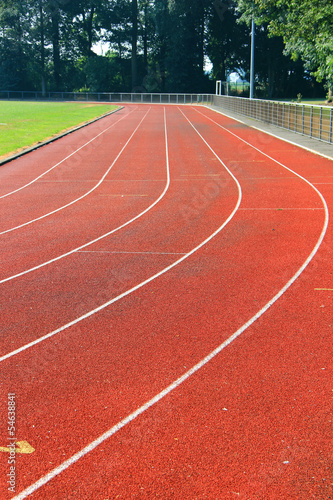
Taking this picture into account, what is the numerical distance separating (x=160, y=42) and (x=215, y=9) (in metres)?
10.7

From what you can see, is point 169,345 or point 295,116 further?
point 295,116

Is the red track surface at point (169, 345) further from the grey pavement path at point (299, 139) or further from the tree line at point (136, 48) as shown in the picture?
the tree line at point (136, 48)

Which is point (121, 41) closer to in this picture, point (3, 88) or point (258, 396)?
point (3, 88)

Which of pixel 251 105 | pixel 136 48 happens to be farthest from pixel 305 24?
pixel 136 48

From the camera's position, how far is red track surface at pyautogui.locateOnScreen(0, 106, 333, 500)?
4.12m

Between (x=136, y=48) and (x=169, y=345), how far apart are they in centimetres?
8405

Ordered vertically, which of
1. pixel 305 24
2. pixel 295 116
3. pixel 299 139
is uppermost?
pixel 305 24

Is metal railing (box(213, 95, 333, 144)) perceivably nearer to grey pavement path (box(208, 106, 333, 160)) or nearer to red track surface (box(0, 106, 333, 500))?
grey pavement path (box(208, 106, 333, 160))

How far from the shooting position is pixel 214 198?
46.0 ft

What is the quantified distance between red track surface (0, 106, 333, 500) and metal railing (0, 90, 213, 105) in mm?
58748

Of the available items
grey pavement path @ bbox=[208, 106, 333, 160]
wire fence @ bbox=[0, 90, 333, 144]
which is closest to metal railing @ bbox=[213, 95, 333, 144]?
wire fence @ bbox=[0, 90, 333, 144]

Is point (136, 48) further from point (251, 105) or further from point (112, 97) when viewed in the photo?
point (251, 105)

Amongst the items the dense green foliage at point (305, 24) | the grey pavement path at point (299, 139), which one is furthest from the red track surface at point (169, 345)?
the dense green foliage at point (305, 24)

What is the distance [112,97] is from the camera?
7862 centimetres
